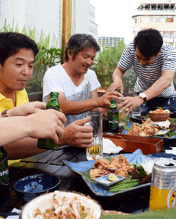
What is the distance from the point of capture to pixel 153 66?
2787 mm

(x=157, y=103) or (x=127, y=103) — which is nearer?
(x=127, y=103)

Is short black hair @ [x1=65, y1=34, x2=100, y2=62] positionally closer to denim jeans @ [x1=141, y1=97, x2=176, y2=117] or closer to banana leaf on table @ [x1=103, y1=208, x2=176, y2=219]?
denim jeans @ [x1=141, y1=97, x2=176, y2=117]

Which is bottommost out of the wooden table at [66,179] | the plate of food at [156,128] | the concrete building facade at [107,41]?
the wooden table at [66,179]

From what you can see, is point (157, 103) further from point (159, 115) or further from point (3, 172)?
point (3, 172)

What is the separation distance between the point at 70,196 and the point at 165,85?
7.16ft

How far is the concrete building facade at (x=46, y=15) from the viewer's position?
2939mm

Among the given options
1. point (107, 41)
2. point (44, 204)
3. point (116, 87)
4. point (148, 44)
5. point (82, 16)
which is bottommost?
point (44, 204)

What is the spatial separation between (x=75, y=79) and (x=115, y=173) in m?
1.76

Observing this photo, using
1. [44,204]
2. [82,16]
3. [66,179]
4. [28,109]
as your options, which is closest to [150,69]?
[28,109]

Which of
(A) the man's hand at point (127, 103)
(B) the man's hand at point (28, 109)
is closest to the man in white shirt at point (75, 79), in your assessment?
(A) the man's hand at point (127, 103)

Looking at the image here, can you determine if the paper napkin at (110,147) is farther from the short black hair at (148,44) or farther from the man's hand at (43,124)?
the short black hair at (148,44)

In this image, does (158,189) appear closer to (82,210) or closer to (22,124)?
(82,210)

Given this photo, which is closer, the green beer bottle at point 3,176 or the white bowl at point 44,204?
the white bowl at point 44,204

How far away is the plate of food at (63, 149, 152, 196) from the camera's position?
3.00 ft
